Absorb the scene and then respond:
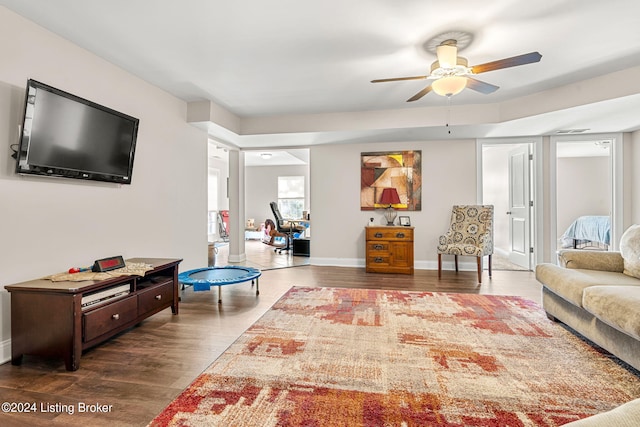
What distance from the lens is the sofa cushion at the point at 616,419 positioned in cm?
64

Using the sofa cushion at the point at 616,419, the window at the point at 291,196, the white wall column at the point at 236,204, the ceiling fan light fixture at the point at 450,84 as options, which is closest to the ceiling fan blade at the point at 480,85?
the ceiling fan light fixture at the point at 450,84

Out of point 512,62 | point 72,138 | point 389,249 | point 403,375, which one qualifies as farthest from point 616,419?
point 389,249

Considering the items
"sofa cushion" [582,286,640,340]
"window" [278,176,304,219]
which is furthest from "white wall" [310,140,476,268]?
"window" [278,176,304,219]

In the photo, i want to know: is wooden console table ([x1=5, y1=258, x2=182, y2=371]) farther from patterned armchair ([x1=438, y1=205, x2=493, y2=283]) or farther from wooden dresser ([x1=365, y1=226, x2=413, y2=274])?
patterned armchair ([x1=438, y1=205, x2=493, y2=283])

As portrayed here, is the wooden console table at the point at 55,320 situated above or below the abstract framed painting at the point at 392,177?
below

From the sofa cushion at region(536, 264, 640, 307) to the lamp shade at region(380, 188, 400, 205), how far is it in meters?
2.59

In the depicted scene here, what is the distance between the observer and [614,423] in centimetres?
64

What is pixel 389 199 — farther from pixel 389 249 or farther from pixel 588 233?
pixel 588 233

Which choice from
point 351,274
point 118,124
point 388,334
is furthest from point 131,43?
point 351,274

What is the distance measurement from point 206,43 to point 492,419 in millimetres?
3200

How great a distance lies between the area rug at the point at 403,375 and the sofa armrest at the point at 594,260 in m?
0.58

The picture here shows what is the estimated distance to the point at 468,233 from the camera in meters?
4.76

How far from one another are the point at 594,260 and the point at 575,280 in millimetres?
641

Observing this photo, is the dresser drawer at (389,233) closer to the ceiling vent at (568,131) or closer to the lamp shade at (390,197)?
the lamp shade at (390,197)
